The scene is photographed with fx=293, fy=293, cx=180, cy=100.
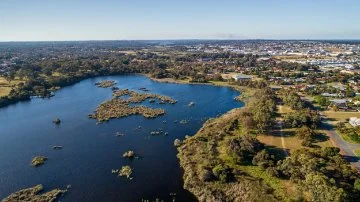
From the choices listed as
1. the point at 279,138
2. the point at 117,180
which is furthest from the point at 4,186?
the point at 279,138

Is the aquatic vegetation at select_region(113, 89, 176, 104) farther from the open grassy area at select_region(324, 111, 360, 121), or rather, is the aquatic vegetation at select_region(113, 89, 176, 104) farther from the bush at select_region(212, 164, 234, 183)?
the bush at select_region(212, 164, 234, 183)

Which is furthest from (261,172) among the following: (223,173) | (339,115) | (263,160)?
(339,115)

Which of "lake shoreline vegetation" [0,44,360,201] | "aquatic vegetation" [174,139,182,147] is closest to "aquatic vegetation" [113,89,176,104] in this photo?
"lake shoreline vegetation" [0,44,360,201]

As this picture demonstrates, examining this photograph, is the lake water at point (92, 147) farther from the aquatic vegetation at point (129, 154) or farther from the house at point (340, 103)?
the house at point (340, 103)

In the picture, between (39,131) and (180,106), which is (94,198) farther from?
(180,106)

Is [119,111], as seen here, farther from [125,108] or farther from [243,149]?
[243,149]
